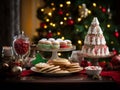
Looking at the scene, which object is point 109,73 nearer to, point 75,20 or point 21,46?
point 21,46

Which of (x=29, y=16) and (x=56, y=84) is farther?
(x=29, y=16)

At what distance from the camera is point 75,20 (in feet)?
19.9

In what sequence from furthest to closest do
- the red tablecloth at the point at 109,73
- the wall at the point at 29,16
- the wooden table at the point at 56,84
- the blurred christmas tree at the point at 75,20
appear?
the wall at the point at 29,16 < the blurred christmas tree at the point at 75,20 < the red tablecloth at the point at 109,73 < the wooden table at the point at 56,84

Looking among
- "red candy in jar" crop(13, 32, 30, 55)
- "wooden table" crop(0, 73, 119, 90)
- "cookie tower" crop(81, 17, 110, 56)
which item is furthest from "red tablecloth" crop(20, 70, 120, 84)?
"cookie tower" crop(81, 17, 110, 56)

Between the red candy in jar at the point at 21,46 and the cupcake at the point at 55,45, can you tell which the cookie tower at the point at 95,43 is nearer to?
the cupcake at the point at 55,45

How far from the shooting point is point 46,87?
104 inches

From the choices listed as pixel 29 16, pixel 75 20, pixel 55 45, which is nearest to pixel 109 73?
pixel 55 45

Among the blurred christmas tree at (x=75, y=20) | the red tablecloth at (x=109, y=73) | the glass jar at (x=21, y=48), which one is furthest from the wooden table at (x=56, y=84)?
the blurred christmas tree at (x=75, y=20)

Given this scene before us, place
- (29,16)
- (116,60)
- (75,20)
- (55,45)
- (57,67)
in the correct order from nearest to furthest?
(57,67) → (116,60) → (55,45) → (75,20) → (29,16)

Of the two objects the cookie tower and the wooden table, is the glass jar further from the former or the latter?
the cookie tower

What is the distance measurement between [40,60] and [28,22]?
3.21 meters

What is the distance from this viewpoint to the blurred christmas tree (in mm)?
5930

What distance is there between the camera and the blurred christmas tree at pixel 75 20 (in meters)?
5.93

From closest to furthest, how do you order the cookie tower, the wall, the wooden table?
the wooden table
the cookie tower
the wall
